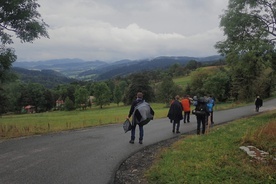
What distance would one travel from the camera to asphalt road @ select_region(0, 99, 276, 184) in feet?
21.6

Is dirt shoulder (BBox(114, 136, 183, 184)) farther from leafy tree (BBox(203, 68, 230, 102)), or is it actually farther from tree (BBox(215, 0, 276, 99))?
leafy tree (BBox(203, 68, 230, 102))

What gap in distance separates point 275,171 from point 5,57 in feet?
47.3

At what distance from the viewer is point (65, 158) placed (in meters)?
8.41

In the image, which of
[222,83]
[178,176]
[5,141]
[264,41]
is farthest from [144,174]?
[222,83]

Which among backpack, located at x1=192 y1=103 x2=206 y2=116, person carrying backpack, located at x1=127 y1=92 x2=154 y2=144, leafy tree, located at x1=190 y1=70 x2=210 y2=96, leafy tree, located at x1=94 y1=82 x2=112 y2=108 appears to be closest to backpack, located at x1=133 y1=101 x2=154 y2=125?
person carrying backpack, located at x1=127 y1=92 x2=154 y2=144

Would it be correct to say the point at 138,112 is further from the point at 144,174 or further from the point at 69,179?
the point at 69,179

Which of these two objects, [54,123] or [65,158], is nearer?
[65,158]

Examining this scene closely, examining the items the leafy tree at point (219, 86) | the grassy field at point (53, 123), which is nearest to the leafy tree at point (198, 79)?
the leafy tree at point (219, 86)

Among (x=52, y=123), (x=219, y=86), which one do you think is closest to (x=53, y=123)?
(x=52, y=123)

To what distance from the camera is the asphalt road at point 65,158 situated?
259 inches

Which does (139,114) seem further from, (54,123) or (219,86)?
(219,86)

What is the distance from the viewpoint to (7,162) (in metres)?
7.85

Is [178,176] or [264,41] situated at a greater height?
[264,41]

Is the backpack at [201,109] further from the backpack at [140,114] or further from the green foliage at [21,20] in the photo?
the green foliage at [21,20]
